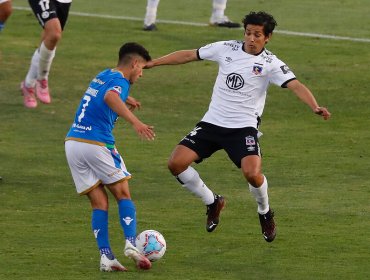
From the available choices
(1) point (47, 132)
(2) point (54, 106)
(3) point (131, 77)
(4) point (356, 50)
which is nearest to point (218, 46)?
(3) point (131, 77)

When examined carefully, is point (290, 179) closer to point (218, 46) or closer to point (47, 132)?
point (218, 46)

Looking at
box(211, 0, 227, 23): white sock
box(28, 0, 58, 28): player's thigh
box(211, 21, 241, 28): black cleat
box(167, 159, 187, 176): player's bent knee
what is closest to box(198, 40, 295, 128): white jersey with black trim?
box(167, 159, 187, 176): player's bent knee

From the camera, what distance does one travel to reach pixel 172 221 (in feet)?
47.2

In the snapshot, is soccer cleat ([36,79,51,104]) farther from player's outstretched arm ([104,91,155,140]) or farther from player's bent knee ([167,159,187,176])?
player's outstretched arm ([104,91,155,140])

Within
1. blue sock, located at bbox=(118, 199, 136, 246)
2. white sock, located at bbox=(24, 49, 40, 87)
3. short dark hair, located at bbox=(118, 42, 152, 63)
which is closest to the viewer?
blue sock, located at bbox=(118, 199, 136, 246)

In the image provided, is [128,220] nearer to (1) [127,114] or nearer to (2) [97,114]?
(2) [97,114]

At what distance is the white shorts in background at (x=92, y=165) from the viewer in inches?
468

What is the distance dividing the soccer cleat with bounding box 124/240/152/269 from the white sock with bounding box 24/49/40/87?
24.9 feet

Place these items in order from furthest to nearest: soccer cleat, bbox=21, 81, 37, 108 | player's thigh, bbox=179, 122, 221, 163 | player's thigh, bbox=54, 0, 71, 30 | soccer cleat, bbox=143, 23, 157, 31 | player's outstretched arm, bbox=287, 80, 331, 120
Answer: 1. soccer cleat, bbox=143, 23, 157, 31
2. soccer cleat, bbox=21, 81, 37, 108
3. player's thigh, bbox=54, 0, 71, 30
4. player's thigh, bbox=179, 122, 221, 163
5. player's outstretched arm, bbox=287, 80, 331, 120

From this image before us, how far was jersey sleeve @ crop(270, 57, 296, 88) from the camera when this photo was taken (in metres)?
13.3

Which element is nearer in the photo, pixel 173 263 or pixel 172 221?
pixel 173 263

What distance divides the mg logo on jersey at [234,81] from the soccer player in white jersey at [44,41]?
199 inches

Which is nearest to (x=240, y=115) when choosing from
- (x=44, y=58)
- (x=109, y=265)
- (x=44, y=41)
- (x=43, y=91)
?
(x=109, y=265)

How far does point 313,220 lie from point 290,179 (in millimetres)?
2447
